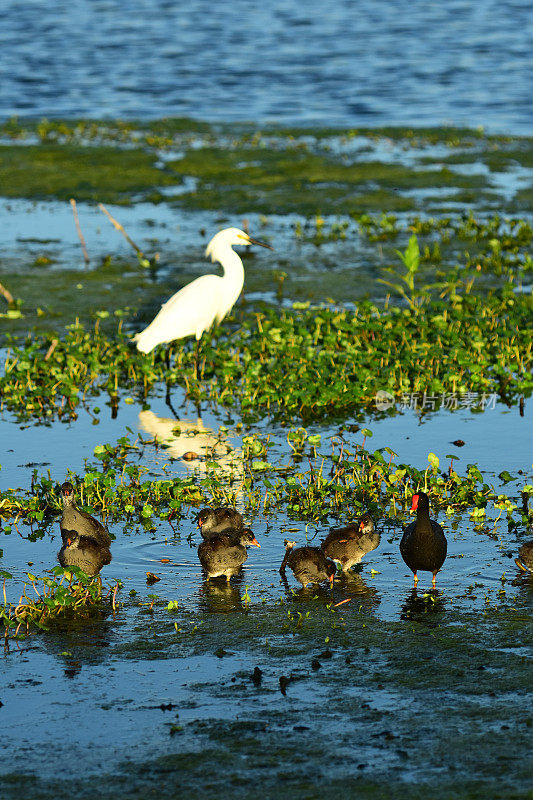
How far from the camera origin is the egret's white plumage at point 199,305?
11906 mm

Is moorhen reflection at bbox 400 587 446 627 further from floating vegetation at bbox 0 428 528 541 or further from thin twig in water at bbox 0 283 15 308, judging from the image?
thin twig in water at bbox 0 283 15 308

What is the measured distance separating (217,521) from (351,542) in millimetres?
884

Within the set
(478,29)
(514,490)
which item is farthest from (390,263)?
(478,29)

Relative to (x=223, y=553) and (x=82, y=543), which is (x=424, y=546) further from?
(x=82, y=543)

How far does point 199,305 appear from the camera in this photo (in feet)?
39.8

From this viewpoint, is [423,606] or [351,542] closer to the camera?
[423,606]

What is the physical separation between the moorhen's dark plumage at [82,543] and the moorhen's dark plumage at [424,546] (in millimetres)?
1722

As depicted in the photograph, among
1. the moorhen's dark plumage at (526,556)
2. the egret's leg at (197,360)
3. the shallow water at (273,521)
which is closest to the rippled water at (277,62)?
the egret's leg at (197,360)

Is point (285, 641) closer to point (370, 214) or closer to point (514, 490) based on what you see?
point (514, 490)

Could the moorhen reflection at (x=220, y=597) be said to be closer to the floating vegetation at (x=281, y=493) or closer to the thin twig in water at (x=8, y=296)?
the floating vegetation at (x=281, y=493)

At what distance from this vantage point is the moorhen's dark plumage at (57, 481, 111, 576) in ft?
22.8

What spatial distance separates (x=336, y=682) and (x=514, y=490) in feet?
10.4

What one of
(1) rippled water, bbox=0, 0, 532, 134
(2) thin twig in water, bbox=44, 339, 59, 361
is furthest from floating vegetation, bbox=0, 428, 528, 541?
(1) rippled water, bbox=0, 0, 532, 134

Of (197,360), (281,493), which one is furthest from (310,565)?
→ (197,360)
